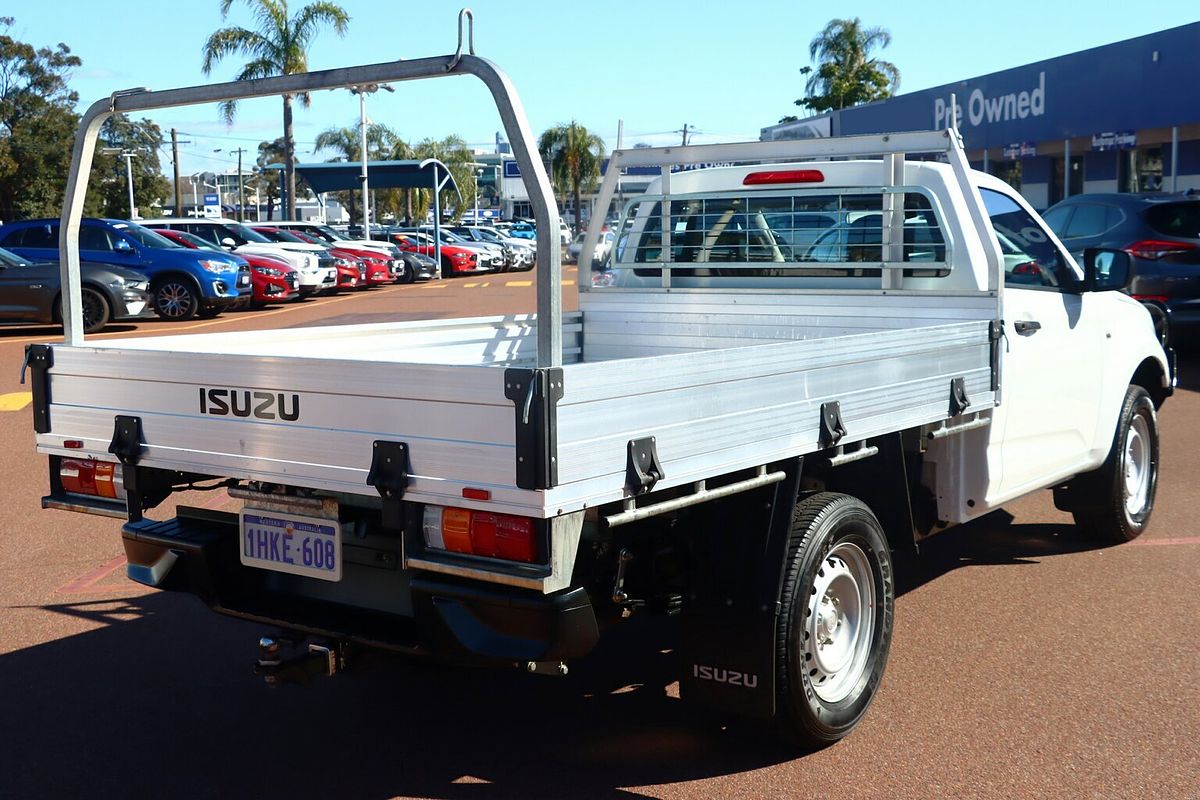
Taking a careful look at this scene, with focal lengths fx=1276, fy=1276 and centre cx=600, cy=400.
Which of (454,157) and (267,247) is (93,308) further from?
(454,157)

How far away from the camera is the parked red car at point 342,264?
30.1 meters

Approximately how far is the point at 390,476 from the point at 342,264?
28.3 meters

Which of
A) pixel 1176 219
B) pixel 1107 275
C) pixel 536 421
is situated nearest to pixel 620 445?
pixel 536 421

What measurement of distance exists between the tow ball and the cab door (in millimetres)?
2933

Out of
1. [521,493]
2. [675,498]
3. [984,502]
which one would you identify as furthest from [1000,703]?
[521,493]

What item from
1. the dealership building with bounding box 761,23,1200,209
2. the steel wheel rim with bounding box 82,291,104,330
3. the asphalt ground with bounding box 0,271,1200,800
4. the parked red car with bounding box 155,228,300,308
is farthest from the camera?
the parked red car with bounding box 155,228,300,308

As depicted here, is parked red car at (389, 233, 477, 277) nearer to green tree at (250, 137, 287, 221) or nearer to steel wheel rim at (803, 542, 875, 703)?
steel wheel rim at (803, 542, 875, 703)

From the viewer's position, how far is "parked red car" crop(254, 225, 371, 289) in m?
30.1

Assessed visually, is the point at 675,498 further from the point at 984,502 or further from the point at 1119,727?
the point at 984,502

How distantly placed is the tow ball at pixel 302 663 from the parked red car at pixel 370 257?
93.0ft

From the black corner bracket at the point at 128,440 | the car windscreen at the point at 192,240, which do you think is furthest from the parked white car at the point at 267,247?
the black corner bracket at the point at 128,440

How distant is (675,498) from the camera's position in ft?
12.0

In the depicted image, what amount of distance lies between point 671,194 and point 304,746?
137 inches

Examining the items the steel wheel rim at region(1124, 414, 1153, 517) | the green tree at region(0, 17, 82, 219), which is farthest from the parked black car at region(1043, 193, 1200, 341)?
the green tree at region(0, 17, 82, 219)
